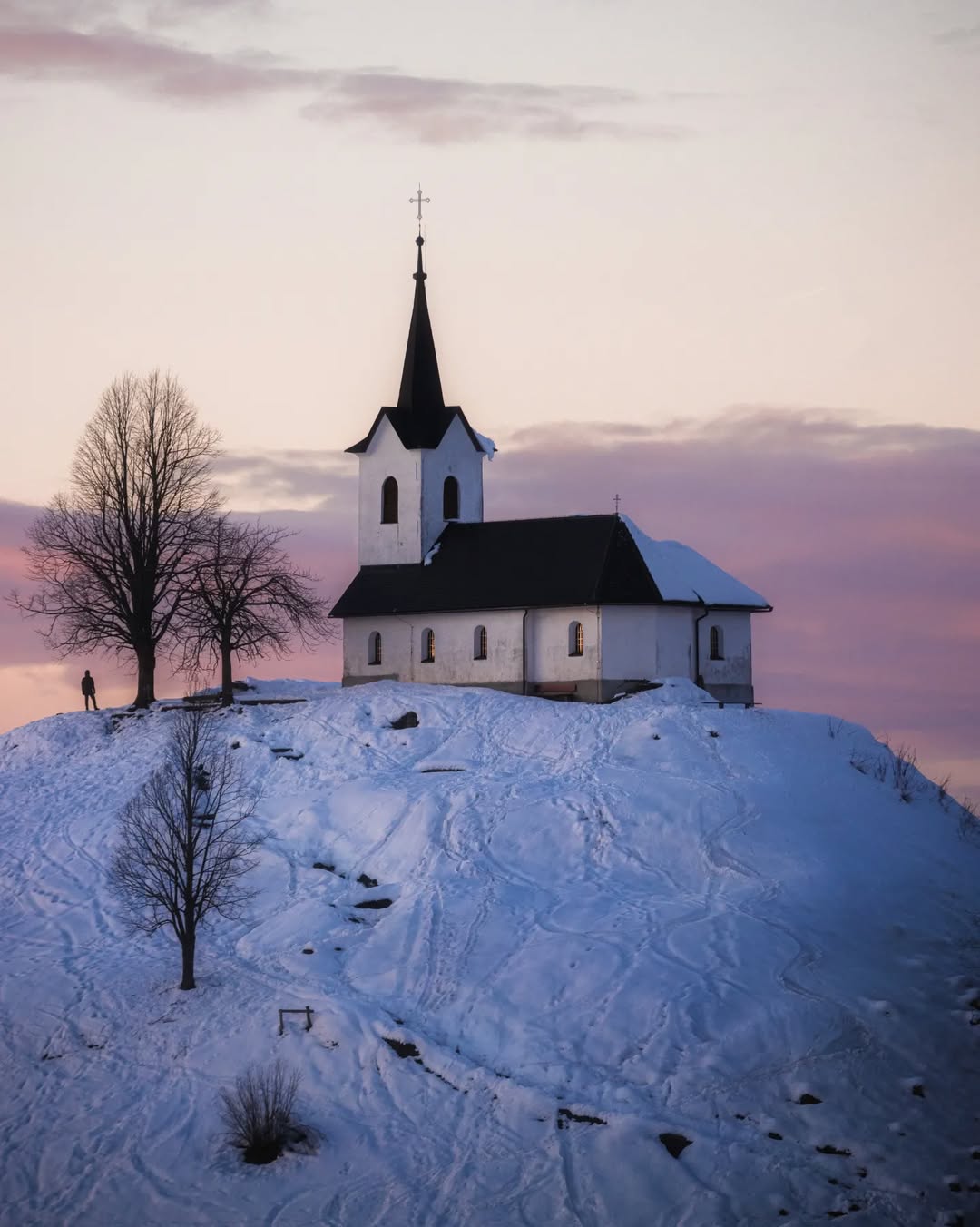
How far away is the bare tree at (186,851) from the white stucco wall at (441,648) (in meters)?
11.3

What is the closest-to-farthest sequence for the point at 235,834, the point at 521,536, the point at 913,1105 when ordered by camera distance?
the point at 913,1105
the point at 235,834
the point at 521,536

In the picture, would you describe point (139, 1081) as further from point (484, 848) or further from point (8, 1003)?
point (484, 848)

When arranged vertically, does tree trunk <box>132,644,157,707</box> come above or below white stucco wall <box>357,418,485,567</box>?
below

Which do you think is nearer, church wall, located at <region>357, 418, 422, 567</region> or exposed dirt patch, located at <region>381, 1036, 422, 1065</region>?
exposed dirt patch, located at <region>381, 1036, 422, 1065</region>

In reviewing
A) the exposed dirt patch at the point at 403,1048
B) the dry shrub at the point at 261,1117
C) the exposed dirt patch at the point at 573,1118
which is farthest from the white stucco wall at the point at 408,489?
the exposed dirt patch at the point at 573,1118

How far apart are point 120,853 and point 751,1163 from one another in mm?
19694

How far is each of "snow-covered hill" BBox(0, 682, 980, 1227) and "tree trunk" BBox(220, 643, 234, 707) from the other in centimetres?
433

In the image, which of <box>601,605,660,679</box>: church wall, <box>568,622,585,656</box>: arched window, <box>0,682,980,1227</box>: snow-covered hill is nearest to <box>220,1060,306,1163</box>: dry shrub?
<box>0,682,980,1227</box>: snow-covered hill

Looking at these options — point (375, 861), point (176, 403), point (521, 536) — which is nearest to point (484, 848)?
point (375, 861)

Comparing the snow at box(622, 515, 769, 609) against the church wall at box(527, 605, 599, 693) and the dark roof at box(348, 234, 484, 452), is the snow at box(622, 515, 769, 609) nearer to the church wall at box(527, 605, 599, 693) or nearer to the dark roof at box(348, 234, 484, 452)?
the church wall at box(527, 605, 599, 693)

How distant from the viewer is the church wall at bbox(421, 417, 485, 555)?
198 feet

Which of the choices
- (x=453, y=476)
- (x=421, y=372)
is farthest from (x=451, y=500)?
(x=421, y=372)

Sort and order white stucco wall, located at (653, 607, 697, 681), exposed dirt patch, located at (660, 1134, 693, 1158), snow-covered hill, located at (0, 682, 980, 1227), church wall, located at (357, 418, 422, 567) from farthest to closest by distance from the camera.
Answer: church wall, located at (357, 418, 422, 567), white stucco wall, located at (653, 607, 697, 681), snow-covered hill, located at (0, 682, 980, 1227), exposed dirt patch, located at (660, 1134, 693, 1158)

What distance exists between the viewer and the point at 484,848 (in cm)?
4197
